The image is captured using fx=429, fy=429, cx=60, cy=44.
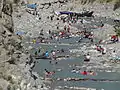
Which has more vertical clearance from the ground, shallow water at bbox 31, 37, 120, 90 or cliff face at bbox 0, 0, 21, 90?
cliff face at bbox 0, 0, 21, 90

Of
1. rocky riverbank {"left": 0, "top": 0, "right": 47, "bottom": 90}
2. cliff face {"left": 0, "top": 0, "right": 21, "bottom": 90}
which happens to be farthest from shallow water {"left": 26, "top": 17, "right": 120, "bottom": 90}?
cliff face {"left": 0, "top": 0, "right": 21, "bottom": 90}

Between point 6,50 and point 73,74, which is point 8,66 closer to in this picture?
point 6,50

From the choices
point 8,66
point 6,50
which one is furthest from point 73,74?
point 8,66

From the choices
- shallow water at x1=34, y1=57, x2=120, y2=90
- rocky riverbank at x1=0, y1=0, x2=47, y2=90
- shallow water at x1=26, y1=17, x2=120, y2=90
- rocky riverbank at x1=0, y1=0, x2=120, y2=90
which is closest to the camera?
rocky riverbank at x1=0, y1=0, x2=47, y2=90

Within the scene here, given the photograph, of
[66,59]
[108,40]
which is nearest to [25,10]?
[108,40]

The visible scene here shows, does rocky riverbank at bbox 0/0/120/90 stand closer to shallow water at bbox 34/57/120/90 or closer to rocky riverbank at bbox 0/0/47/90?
rocky riverbank at bbox 0/0/47/90

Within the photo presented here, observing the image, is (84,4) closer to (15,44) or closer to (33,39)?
(33,39)

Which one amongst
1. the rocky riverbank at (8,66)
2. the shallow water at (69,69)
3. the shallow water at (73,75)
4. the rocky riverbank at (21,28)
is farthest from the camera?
the shallow water at (69,69)

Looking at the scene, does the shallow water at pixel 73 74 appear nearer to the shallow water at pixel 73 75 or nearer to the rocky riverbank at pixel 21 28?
the shallow water at pixel 73 75

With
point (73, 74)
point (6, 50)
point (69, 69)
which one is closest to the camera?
point (6, 50)

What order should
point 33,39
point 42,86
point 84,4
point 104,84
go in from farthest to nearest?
point 84,4, point 33,39, point 104,84, point 42,86

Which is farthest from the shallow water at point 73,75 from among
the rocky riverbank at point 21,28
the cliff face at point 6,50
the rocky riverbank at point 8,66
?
the cliff face at point 6,50
